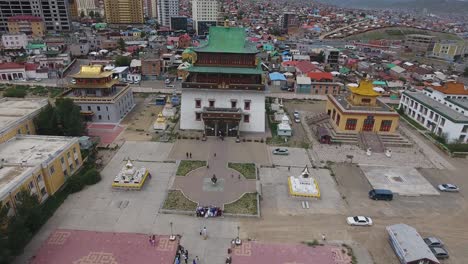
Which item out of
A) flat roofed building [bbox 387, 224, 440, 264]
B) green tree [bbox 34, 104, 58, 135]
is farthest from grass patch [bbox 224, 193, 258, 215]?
green tree [bbox 34, 104, 58, 135]

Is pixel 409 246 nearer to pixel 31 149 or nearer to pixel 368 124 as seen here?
pixel 368 124

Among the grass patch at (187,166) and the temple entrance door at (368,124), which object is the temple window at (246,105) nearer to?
the grass patch at (187,166)

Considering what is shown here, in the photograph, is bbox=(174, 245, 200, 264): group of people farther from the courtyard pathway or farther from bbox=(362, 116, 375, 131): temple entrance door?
bbox=(362, 116, 375, 131): temple entrance door

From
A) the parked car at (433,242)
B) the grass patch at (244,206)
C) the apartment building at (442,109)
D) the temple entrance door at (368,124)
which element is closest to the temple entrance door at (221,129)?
the grass patch at (244,206)

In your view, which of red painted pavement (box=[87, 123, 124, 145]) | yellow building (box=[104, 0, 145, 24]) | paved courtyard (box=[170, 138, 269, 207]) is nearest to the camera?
paved courtyard (box=[170, 138, 269, 207])

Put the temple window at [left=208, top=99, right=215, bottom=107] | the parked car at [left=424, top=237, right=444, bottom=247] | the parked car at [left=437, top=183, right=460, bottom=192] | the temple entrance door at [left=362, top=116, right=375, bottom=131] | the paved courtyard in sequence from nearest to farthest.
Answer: the parked car at [left=424, top=237, right=444, bottom=247]
the paved courtyard
the parked car at [left=437, top=183, right=460, bottom=192]
the temple window at [left=208, top=99, right=215, bottom=107]
the temple entrance door at [left=362, top=116, right=375, bottom=131]

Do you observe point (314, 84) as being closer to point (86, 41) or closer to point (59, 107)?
point (59, 107)
